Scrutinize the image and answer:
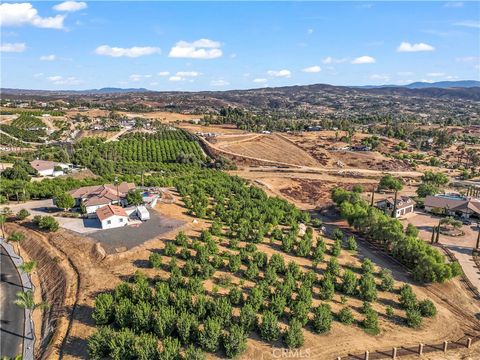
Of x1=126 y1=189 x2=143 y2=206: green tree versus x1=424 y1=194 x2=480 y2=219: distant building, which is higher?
x1=126 y1=189 x2=143 y2=206: green tree

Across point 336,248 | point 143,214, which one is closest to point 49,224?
point 143,214

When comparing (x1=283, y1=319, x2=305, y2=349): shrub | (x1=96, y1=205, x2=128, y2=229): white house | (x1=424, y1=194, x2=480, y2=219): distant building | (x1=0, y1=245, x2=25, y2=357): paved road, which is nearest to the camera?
(x1=283, y1=319, x2=305, y2=349): shrub

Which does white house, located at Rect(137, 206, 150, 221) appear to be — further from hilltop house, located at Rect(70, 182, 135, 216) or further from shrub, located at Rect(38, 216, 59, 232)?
shrub, located at Rect(38, 216, 59, 232)

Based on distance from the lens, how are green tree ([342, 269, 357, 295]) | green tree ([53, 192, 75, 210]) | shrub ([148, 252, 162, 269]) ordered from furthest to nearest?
1. green tree ([53, 192, 75, 210])
2. shrub ([148, 252, 162, 269])
3. green tree ([342, 269, 357, 295])

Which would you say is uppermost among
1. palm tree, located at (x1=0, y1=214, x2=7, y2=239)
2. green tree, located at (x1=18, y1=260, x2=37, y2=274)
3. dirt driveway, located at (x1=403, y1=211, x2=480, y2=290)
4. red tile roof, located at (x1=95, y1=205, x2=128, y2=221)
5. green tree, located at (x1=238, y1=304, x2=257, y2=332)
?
red tile roof, located at (x1=95, y1=205, x2=128, y2=221)

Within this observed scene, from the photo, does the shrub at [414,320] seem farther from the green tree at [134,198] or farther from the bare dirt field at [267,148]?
the bare dirt field at [267,148]

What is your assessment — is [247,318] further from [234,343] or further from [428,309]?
[428,309]

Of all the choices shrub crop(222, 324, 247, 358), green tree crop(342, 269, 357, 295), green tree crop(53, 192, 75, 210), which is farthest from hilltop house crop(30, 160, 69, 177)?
shrub crop(222, 324, 247, 358)

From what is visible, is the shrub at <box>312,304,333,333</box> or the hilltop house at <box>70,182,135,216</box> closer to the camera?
the shrub at <box>312,304,333,333</box>
